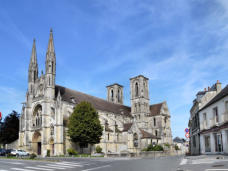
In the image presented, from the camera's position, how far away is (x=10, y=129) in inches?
2277

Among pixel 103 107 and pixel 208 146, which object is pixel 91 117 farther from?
pixel 208 146

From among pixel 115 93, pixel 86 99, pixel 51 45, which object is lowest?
pixel 86 99

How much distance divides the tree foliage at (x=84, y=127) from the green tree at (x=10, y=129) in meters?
22.8

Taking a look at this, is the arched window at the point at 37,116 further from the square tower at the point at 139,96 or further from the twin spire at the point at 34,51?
the square tower at the point at 139,96

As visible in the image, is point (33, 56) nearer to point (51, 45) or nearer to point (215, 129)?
point (51, 45)

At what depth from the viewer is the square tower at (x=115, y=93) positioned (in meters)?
78.2

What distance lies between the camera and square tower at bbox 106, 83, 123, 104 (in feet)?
257

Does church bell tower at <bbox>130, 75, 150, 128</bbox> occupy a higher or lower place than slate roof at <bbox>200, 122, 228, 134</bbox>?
higher

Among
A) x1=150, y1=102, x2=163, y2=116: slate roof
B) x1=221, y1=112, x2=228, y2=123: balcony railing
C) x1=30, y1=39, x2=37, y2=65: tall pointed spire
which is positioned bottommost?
x1=221, y1=112, x2=228, y2=123: balcony railing

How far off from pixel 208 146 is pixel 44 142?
102ft

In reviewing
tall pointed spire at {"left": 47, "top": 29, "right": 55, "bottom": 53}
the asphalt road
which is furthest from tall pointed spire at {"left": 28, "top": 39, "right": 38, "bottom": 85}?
the asphalt road

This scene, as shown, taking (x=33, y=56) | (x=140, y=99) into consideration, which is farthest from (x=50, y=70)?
(x=140, y=99)

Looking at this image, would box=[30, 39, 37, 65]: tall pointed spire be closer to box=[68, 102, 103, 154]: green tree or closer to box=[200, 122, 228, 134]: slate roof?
box=[68, 102, 103, 154]: green tree

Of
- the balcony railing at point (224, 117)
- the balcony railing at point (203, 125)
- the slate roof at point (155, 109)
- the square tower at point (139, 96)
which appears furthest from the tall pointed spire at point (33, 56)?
the balcony railing at point (224, 117)
